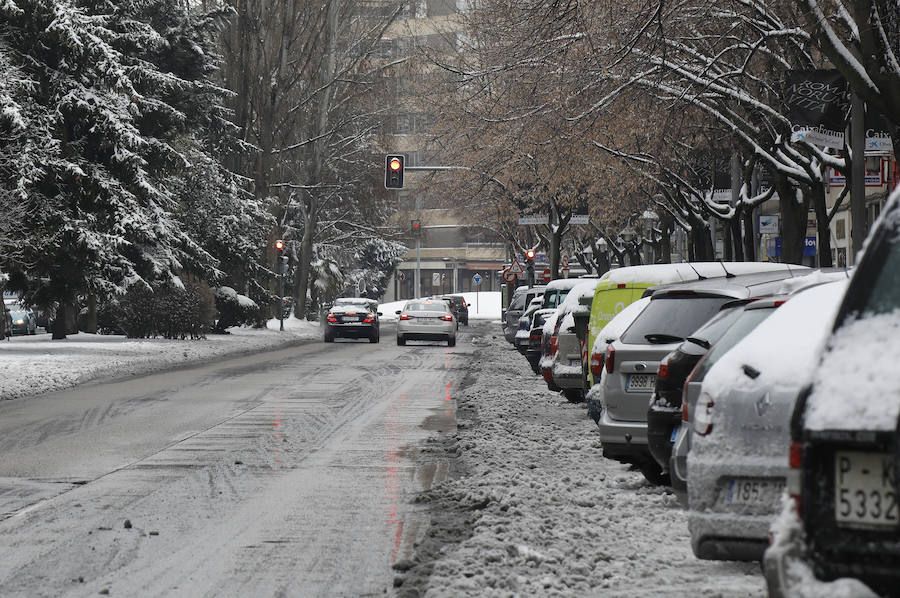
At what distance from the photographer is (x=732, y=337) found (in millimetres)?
8172

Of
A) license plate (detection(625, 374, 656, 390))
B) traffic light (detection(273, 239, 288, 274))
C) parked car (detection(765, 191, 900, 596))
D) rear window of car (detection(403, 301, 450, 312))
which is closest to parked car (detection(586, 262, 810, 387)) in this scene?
license plate (detection(625, 374, 656, 390))

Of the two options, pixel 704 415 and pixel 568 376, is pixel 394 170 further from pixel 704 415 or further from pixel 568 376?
pixel 704 415

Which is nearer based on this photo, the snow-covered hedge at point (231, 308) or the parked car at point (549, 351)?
the parked car at point (549, 351)

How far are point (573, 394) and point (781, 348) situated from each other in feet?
43.7

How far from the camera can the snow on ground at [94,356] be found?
23.7 m

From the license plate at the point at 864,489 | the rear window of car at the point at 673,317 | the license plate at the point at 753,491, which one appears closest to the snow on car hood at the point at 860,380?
the license plate at the point at 864,489

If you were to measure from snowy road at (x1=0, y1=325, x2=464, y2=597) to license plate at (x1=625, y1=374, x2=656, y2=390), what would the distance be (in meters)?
1.83

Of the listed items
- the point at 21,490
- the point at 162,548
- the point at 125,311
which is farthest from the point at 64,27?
the point at 162,548

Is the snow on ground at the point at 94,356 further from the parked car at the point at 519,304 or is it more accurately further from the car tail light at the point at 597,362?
the car tail light at the point at 597,362

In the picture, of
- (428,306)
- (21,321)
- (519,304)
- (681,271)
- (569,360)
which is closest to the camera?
(681,271)

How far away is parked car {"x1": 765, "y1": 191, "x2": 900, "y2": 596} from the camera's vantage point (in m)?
4.04

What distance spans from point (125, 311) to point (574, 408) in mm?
23965

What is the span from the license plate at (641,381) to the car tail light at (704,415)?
191 inches

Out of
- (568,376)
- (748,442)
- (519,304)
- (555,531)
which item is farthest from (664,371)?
(519,304)
